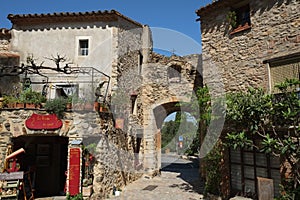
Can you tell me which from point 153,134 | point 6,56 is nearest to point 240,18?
point 153,134

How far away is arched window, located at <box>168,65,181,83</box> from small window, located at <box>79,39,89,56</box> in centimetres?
443

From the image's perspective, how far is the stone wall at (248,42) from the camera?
6156 millimetres

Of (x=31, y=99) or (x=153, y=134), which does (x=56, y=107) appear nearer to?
(x=31, y=99)

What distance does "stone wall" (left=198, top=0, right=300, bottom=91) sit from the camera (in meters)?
→ 6.16

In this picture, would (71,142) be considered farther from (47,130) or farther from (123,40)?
(123,40)

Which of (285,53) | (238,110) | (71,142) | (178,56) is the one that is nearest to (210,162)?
(238,110)

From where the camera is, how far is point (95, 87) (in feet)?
28.6

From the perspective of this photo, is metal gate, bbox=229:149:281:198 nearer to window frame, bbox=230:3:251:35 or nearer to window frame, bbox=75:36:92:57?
window frame, bbox=230:3:251:35

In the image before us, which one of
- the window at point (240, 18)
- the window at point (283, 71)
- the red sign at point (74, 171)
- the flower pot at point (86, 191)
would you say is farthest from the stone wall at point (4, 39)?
the window at point (283, 71)

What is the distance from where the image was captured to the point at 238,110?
5.97m

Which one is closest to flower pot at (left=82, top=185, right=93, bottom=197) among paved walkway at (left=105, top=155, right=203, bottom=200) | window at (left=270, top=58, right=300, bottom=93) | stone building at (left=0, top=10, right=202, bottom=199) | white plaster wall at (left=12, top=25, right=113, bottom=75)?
stone building at (left=0, top=10, right=202, bottom=199)

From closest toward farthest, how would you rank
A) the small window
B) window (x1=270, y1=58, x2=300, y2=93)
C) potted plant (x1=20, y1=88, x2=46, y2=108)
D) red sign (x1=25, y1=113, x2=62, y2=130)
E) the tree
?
the tree < window (x1=270, y1=58, x2=300, y2=93) < red sign (x1=25, y1=113, x2=62, y2=130) < potted plant (x1=20, y1=88, x2=46, y2=108) < the small window

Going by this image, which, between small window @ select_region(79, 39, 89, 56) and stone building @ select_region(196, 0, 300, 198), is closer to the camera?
stone building @ select_region(196, 0, 300, 198)

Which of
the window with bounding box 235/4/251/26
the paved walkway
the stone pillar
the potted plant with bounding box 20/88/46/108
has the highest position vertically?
the stone pillar
